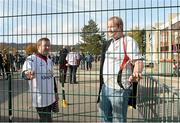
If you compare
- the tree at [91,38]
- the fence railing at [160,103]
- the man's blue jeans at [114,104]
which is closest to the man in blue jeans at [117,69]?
the man's blue jeans at [114,104]

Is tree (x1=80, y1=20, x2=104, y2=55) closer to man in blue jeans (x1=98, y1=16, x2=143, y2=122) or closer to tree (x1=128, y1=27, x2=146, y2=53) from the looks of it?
man in blue jeans (x1=98, y1=16, x2=143, y2=122)

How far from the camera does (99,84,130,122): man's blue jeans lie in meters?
5.18

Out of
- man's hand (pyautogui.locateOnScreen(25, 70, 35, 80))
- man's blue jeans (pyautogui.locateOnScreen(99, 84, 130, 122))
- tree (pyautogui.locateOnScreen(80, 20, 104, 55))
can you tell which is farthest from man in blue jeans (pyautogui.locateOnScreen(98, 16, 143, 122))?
man's hand (pyautogui.locateOnScreen(25, 70, 35, 80))

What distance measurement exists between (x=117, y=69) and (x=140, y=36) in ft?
1.71

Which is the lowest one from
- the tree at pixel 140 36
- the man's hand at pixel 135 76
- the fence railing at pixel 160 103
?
the fence railing at pixel 160 103

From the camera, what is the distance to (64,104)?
909 cm

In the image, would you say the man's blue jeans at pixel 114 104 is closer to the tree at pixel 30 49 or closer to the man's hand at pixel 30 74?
the man's hand at pixel 30 74

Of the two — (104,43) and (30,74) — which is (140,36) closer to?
(104,43)

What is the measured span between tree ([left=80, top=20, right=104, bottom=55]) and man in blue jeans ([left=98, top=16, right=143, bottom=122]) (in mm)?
128

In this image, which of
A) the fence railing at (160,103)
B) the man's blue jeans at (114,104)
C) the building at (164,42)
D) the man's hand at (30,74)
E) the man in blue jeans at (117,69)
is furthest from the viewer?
the fence railing at (160,103)

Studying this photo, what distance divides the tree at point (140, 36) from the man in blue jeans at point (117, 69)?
0.09 meters

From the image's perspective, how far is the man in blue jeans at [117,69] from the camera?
16.5 ft

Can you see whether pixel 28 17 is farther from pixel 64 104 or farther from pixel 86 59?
pixel 64 104

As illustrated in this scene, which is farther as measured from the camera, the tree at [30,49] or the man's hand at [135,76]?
the tree at [30,49]
